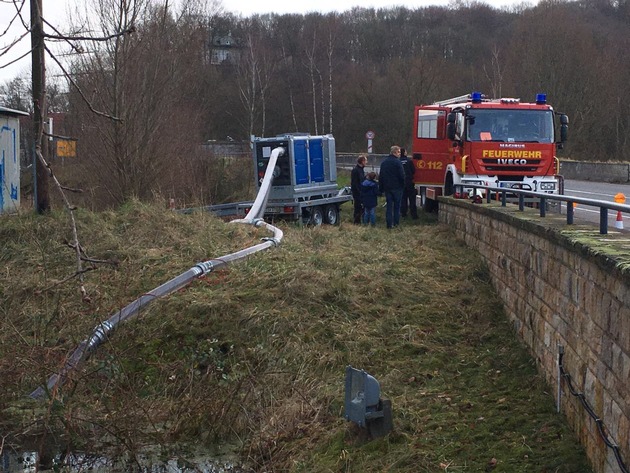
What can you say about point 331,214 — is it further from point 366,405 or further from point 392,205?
point 366,405

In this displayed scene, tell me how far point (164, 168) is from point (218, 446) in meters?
14.7

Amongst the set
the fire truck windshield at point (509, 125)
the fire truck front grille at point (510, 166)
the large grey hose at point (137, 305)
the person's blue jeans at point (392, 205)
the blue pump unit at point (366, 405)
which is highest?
the fire truck windshield at point (509, 125)

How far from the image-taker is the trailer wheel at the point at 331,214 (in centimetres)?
2345

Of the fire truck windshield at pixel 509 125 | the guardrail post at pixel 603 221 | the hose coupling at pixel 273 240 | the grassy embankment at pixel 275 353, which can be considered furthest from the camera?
the fire truck windshield at pixel 509 125

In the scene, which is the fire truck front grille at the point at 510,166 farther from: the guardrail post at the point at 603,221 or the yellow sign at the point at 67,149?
the guardrail post at the point at 603,221

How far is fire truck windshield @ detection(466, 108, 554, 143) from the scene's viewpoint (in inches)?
744

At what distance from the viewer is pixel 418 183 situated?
73.5ft

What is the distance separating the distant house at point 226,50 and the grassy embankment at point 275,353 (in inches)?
1706

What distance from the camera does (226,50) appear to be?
2426 inches

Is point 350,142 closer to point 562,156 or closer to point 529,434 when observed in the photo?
point 562,156

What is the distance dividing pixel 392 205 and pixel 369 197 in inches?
42.1

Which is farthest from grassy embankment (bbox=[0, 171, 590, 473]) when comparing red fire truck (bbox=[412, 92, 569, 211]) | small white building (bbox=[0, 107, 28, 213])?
red fire truck (bbox=[412, 92, 569, 211])

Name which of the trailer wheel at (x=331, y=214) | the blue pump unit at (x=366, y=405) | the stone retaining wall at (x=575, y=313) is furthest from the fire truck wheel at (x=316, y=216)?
the blue pump unit at (x=366, y=405)

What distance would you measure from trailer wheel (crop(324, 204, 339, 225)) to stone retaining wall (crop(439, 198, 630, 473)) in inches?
485
